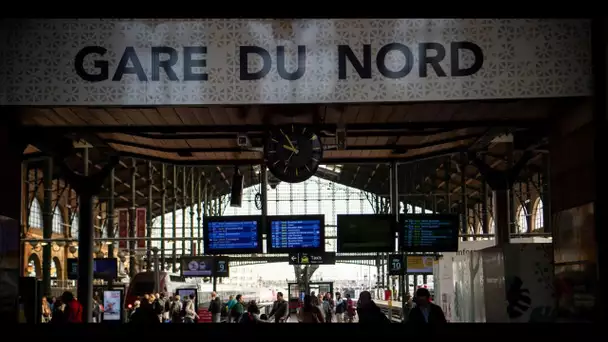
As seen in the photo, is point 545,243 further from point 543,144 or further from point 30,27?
point 30,27

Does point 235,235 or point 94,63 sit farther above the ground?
point 94,63

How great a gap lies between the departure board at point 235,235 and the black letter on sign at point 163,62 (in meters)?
6.52

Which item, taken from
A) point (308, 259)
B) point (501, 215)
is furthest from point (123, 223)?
point (501, 215)

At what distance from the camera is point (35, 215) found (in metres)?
36.7

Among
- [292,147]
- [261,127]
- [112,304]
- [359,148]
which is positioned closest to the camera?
[292,147]

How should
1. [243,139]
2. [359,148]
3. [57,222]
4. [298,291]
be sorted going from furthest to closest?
[57,222], [298,291], [359,148], [243,139]

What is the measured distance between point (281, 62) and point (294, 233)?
6380 mm

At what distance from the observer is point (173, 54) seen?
6.81 m

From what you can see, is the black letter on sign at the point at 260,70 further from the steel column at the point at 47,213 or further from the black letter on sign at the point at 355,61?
the steel column at the point at 47,213

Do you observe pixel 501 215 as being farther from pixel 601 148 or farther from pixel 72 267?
pixel 72 267

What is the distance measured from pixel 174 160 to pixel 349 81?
7.07 metres

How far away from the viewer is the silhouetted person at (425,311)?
27.2ft

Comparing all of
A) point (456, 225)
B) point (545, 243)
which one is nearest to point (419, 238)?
point (456, 225)

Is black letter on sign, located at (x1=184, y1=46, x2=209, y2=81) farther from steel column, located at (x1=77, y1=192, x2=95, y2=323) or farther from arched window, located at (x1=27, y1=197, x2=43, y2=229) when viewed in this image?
arched window, located at (x1=27, y1=197, x2=43, y2=229)
